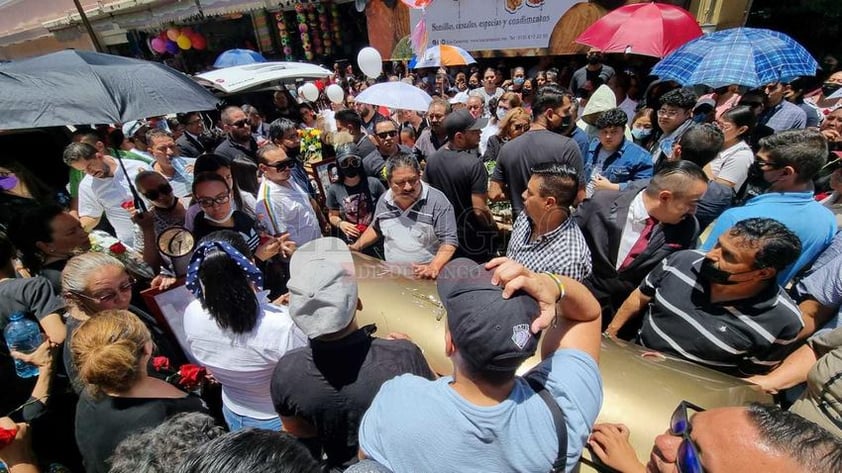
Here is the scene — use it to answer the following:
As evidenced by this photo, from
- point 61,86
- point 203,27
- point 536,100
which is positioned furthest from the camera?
point 203,27

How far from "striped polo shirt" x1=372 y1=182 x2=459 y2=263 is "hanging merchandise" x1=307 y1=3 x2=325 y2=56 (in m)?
11.8

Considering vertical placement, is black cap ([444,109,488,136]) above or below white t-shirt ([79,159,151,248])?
above

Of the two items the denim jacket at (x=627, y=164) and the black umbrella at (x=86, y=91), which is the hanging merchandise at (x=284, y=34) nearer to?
the black umbrella at (x=86, y=91)

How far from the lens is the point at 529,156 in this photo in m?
3.07

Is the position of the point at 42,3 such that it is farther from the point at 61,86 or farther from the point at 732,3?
the point at 732,3

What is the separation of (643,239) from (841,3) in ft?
25.6

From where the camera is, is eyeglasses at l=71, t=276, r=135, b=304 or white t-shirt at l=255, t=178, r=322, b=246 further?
white t-shirt at l=255, t=178, r=322, b=246

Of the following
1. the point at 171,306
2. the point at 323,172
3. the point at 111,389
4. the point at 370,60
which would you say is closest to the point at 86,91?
the point at 171,306

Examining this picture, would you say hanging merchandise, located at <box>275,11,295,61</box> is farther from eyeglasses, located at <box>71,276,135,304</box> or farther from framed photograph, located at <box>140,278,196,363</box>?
eyeglasses, located at <box>71,276,135,304</box>

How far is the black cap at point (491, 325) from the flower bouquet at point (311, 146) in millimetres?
4565

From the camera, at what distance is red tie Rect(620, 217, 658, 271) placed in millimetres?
2305

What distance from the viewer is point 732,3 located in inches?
242

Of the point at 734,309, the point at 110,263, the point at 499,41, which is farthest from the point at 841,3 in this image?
the point at 110,263

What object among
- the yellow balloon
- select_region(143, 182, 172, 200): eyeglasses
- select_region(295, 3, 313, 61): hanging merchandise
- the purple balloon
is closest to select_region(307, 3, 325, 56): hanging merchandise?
select_region(295, 3, 313, 61): hanging merchandise
